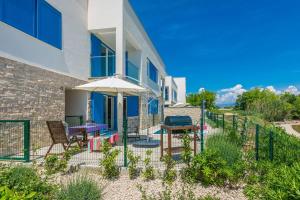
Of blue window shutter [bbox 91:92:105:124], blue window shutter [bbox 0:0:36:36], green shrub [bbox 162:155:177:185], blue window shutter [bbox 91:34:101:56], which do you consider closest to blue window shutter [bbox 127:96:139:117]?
blue window shutter [bbox 91:92:105:124]

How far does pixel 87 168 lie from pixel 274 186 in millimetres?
4080

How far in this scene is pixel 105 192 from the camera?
4512 millimetres

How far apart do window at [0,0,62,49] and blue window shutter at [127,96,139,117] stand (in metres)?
7.37

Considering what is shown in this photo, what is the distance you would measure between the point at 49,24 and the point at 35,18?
0.77 metres

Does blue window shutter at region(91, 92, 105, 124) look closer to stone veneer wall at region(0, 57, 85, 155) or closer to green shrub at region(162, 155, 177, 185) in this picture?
stone veneer wall at region(0, 57, 85, 155)

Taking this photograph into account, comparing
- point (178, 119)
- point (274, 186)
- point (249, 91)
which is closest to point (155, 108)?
point (178, 119)

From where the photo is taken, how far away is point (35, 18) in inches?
336

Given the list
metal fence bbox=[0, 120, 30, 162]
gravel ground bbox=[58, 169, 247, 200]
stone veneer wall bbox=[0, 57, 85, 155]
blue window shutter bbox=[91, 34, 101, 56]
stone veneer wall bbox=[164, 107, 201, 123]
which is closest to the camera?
gravel ground bbox=[58, 169, 247, 200]

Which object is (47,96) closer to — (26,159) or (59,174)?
(26,159)

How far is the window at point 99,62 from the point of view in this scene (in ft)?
42.4

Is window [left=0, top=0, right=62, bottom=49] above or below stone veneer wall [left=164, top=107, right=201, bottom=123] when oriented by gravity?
above

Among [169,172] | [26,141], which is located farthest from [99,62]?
[169,172]

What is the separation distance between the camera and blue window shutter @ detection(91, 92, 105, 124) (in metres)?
12.5

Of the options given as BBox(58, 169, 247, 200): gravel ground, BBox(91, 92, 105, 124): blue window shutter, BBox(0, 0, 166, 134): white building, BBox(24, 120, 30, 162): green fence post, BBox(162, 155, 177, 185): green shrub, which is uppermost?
BBox(0, 0, 166, 134): white building
